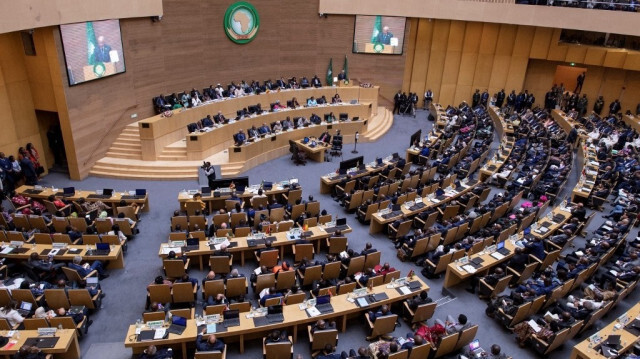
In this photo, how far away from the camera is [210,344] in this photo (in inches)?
340

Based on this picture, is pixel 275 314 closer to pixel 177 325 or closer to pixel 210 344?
pixel 210 344

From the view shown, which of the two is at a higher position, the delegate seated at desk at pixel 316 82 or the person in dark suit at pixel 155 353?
the delegate seated at desk at pixel 316 82

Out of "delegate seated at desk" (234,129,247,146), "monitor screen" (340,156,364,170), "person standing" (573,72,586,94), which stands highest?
"person standing" (573,72,586,94)

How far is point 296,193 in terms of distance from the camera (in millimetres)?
15336

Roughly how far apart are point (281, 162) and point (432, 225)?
766 cm

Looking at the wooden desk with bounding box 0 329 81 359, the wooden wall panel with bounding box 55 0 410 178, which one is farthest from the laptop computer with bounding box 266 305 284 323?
the wooden wall panel with bounding box 55 0 410 178

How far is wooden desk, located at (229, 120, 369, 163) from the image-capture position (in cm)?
1833

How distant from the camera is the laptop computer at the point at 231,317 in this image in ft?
30.0

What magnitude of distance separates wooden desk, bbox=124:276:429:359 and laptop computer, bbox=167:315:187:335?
9 cm

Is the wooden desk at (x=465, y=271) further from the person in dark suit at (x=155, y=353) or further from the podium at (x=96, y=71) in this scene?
the podium at (x=96, y=71)

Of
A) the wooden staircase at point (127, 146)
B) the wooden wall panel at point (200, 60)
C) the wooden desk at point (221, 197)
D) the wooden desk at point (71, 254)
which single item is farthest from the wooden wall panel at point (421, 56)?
the wooden desk at point (71, 254)

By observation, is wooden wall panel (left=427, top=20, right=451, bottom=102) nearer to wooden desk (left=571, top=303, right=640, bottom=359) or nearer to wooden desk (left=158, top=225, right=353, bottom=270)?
wooden desk (left=158, top=225, right=353, bottom=270)

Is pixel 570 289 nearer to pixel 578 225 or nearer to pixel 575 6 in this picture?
pixel 578 225

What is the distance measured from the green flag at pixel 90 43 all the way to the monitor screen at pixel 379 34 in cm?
1417
